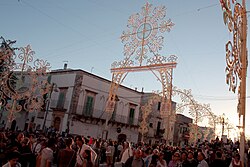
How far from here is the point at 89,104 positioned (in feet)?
82.9

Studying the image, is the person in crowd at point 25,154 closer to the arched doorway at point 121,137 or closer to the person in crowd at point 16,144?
the person in crowd at point 16,144

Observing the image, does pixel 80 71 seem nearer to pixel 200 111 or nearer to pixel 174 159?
pixel 200 111

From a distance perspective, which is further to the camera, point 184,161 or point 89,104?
point 89,104

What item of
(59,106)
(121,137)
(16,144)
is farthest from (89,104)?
(16,144)

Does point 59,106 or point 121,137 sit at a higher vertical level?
point 59,106

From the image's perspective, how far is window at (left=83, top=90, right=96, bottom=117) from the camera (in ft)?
81.3

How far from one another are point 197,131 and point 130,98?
1639 centimetres

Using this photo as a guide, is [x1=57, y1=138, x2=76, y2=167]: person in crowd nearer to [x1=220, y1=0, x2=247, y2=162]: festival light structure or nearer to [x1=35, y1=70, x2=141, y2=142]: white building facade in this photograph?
[x1=220, y1=0, x2=247, y2=162]: festival light structure

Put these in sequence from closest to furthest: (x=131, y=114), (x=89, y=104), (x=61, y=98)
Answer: (x=61, y=98) → (x=89, y=104) → (x=131, y=114)

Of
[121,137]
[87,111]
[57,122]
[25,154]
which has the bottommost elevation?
[25,154]

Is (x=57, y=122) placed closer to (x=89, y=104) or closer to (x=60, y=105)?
(x=60, y=105)

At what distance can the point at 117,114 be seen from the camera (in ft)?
94.0

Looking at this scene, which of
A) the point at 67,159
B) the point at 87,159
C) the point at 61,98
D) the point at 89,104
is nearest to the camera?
the point at 87,159

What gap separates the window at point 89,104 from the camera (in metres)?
24.8
